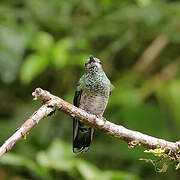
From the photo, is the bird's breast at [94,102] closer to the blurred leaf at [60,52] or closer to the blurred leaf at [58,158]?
the blurred leaf at [58,158]

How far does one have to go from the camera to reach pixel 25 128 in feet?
7.84

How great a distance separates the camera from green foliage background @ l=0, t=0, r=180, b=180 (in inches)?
215

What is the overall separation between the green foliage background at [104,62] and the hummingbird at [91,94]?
1489 millimetres

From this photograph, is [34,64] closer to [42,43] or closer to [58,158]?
[42,43]

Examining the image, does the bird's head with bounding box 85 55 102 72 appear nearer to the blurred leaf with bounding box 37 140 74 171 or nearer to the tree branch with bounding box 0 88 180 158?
the tree branch with bounding box 0 88 180 158

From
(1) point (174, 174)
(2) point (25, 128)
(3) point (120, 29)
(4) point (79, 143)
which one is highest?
(3) point (120, 29)

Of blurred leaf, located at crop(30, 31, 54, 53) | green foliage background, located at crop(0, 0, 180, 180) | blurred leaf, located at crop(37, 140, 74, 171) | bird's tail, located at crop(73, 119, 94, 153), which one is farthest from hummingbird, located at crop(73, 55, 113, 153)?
blurred leaf, located at crop(30, 31, 54, 53)

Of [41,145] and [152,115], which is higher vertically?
[152,115]

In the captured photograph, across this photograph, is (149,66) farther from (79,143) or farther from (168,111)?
(79,143)

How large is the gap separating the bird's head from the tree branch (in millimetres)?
744

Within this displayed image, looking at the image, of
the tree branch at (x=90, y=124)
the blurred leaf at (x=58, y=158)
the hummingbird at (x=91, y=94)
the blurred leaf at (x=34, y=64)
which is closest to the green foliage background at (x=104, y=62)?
the blurred leaf at (x=34, y=64)

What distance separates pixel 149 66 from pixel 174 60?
0.87 feet

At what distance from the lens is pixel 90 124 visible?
116 inches

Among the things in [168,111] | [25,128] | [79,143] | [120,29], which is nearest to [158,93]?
[168,111]
